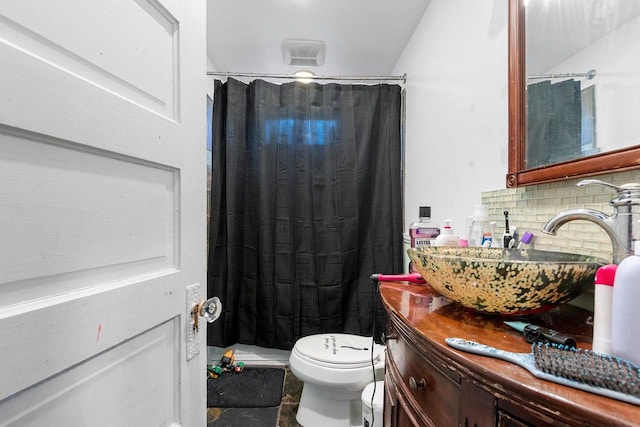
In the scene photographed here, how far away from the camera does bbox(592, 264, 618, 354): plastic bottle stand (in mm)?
407

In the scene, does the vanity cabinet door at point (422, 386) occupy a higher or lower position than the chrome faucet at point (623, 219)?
lower

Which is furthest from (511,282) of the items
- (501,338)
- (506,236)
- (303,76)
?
(303,76)

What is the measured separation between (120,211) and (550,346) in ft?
2.39

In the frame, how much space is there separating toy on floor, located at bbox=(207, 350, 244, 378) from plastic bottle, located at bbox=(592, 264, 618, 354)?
6.60 feet

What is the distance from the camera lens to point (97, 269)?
0.52 meters

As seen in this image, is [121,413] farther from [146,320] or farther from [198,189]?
[198,189]

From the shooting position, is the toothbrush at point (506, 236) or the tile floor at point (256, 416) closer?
the toothbrush at point (506, 236)

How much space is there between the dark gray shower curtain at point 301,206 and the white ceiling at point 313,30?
0.75 ft

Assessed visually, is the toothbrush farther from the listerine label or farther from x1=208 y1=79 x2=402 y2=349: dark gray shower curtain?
x1=208 y1=79 x2=402 y2=349: dark gray shower curtain

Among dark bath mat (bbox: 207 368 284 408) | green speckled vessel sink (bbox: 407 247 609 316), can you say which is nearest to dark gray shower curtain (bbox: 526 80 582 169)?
green speckled vessel sink (bbox: 407 247 609 316)

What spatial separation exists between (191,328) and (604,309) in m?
0.80

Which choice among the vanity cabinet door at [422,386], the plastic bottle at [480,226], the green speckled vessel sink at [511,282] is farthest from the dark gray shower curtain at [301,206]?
the green speckled vessel sink at [511,282]

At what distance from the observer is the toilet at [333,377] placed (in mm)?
1380

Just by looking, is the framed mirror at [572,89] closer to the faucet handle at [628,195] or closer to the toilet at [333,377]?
the faucet handle at [628,195]
